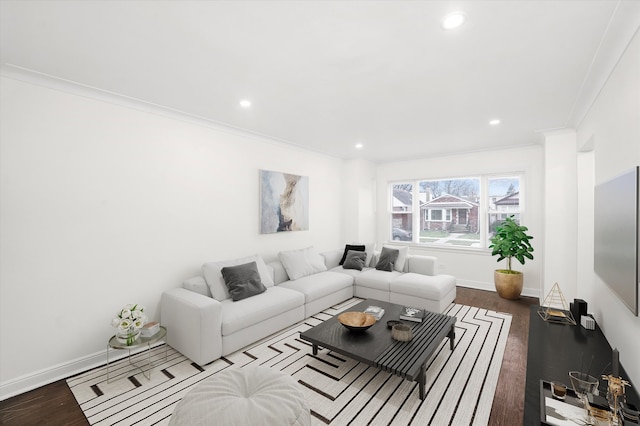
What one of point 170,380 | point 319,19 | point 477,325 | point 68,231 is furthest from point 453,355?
point 68,231

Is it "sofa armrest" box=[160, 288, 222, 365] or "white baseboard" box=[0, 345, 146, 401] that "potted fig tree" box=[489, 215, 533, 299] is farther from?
"white baseboard" box=[0, 345, 146, 401]

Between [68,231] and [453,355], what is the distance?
3.95 m

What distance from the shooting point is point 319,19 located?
1.73 metres

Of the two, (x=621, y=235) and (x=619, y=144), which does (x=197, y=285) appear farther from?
(x=619, y=144)

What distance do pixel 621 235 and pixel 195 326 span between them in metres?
3.40

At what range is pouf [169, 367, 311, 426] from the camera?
57.8 inches

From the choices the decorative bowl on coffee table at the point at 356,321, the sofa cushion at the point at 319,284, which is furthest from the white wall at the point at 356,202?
the decorative bowl on coffee table at the point at 356,321

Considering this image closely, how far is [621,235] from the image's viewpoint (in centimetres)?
181

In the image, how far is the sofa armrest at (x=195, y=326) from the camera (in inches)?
104

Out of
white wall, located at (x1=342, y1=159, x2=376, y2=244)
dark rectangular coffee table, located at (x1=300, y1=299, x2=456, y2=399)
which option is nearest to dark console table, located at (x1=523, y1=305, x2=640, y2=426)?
dark rectangular coffee table, located at (x1=300, y1=299, x2=456, y2=399)

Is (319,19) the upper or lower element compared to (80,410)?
upper

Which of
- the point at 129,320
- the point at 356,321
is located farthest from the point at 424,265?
the point at 129,320

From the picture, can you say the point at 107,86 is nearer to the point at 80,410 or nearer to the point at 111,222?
the point at 111,222

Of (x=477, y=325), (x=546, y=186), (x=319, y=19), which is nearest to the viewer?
(x=319, y=19)
